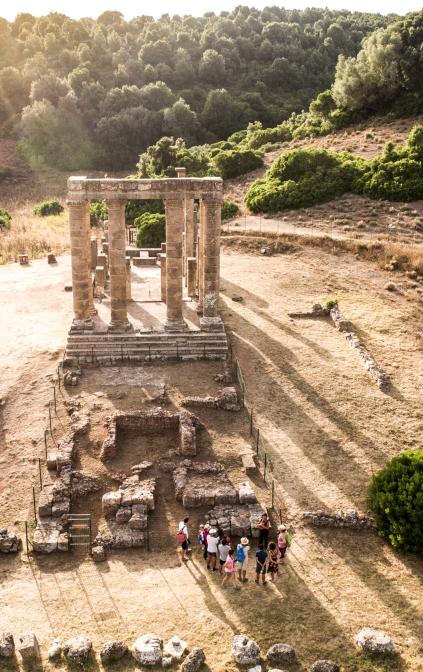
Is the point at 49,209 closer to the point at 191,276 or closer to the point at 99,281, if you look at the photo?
the point at 99,281

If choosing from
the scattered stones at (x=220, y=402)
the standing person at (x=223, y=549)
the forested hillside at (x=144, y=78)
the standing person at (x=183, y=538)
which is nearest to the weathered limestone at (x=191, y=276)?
the scattered stones at (x=220, y=402)

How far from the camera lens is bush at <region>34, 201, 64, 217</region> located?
54906mm

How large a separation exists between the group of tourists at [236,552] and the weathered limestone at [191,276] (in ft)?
54.0

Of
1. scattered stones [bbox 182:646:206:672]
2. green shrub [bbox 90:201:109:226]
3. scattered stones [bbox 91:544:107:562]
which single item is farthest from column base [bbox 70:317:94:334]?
green shrub [bbox 90:201:109:226]

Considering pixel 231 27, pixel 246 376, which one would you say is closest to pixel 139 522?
pixel 246 376

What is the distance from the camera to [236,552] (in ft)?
52.1

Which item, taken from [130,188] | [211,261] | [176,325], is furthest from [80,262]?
[211,261]

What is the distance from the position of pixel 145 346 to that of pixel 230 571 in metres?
13.2

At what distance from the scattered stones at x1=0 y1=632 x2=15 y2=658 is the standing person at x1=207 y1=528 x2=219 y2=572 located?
4.85m

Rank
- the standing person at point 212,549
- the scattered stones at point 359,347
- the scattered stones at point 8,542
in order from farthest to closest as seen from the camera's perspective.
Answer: the scattered stones at point 359,347 < the scattered stones at point 8,542 < the standing person at point 212,549

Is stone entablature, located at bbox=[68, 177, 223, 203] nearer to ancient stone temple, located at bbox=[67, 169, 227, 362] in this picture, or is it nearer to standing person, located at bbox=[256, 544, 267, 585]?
ancient stone temple, located at bbox=[67, 169, 227, 362]

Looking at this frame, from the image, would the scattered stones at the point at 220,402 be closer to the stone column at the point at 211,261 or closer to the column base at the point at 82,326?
the stone column at the point at 211,261

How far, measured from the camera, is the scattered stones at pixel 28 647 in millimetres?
12547

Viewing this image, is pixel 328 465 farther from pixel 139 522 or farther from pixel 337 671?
pixel 337 671
